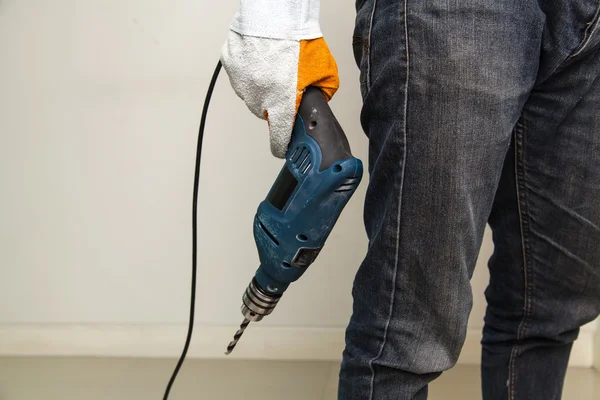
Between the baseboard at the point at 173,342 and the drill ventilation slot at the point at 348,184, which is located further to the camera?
the baseboard at the point at 173,342

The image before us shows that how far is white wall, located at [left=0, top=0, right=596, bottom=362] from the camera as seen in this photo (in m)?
1.07

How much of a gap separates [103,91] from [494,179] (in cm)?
90

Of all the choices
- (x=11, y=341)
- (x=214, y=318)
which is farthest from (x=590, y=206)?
(x=11, y=341)

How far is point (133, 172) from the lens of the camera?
1.15m

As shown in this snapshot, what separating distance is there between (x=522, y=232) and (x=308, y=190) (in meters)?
0.30

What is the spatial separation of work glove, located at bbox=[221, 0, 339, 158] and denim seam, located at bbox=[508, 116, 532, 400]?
0.81 ft

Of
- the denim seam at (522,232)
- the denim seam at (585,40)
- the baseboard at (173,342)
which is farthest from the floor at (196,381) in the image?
the denim seam at (585,40)

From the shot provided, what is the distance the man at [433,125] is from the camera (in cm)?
46

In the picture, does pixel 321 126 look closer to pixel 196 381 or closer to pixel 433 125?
pixel 433 125

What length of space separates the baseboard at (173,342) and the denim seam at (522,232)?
52cm

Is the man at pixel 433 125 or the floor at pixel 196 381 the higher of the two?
the man at pixel 433 125

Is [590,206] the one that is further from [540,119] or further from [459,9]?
[459,9]

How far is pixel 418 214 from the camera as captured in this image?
0.48m

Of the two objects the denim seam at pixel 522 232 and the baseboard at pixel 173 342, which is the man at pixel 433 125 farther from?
the baseboard at pixel 173 342
